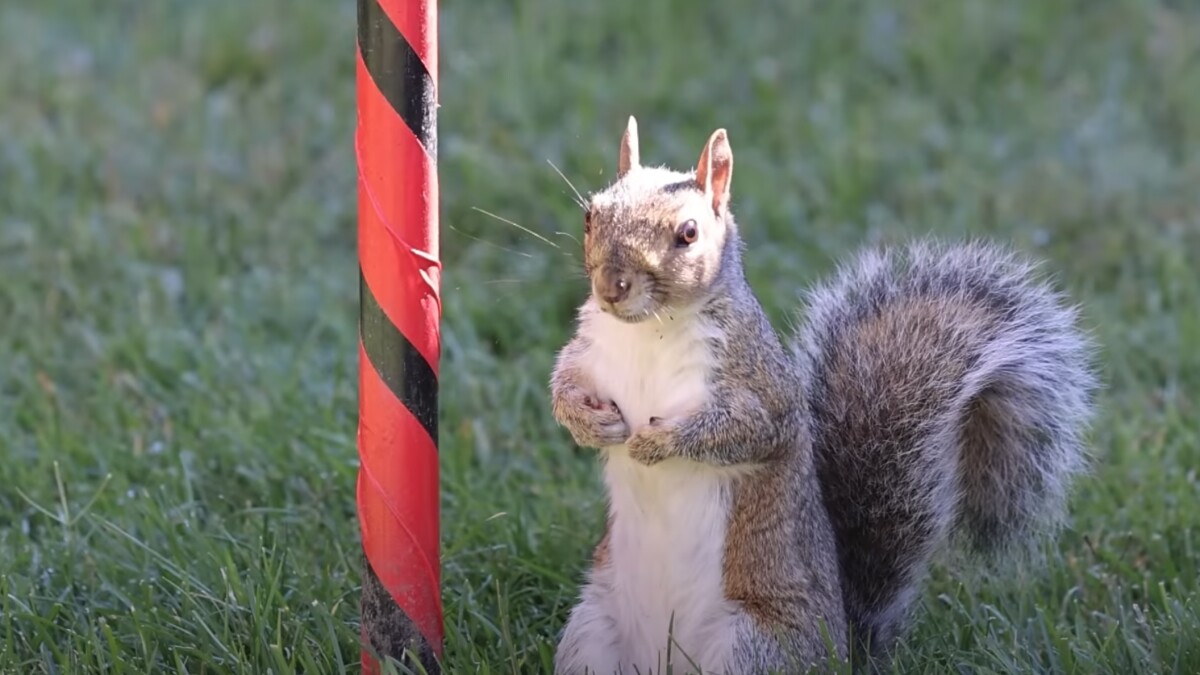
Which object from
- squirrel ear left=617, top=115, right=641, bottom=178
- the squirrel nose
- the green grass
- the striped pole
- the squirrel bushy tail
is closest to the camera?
the squirrel nose

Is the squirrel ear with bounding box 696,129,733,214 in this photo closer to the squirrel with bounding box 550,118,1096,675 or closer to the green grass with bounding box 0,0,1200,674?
the squirrel with bounding box 550,118,1096,675

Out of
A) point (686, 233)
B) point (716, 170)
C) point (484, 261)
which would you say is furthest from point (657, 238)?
point (484, 261)

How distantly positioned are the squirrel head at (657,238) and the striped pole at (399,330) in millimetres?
232

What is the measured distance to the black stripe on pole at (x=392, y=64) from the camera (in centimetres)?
218

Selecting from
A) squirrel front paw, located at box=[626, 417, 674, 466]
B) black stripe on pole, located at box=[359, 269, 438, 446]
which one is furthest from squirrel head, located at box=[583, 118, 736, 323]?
black stripe on pole, located at box=[359, 269, 438, 446]

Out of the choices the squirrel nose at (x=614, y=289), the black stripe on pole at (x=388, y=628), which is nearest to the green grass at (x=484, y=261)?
the black stripe on pole at (x=388, y=628)

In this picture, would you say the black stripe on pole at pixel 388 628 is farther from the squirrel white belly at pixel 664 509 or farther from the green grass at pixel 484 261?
the squirrel white belly at pixel 664 509

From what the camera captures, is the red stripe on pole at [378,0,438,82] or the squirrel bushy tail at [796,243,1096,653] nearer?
the red stripe on pole at [378,0,438,82]

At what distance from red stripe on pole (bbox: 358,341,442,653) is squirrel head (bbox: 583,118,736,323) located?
32 cm

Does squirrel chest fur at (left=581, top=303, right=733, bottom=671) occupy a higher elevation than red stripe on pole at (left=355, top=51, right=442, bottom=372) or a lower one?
lower

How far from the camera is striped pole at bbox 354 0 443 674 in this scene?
7.17 feet

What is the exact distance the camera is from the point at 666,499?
2244 mm

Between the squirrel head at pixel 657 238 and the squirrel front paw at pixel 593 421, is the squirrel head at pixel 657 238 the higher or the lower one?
the higher one

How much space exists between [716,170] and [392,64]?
0.45 metres
